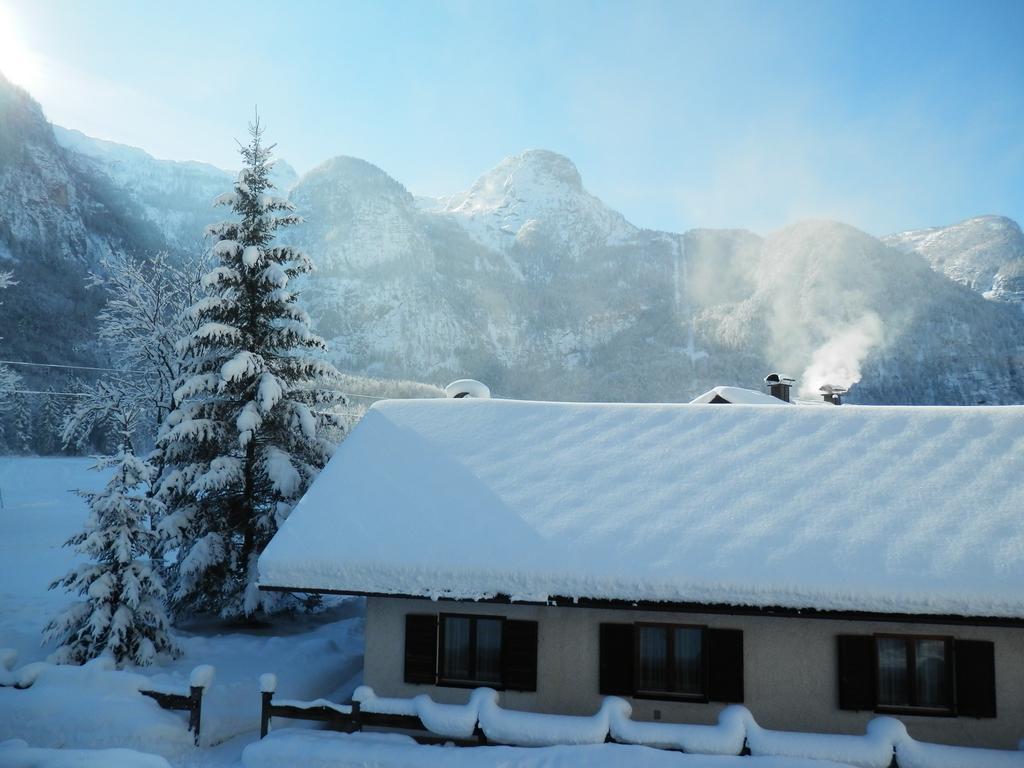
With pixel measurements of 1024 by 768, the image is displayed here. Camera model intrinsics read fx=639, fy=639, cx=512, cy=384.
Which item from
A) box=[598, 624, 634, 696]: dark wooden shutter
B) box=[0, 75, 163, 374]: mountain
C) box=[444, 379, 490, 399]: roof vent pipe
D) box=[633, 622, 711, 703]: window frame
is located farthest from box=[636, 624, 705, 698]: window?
box=[0, 75, 163, 374]: mountain

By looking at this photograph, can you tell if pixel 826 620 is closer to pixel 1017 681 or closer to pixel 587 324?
pixel 1017 681

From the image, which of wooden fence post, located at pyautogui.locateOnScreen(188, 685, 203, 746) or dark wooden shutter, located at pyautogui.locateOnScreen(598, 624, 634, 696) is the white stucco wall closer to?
dark wooden shutter, located at pyautogui.locateOnScreen(598, 624, 634, 696)

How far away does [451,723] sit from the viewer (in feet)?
29.8

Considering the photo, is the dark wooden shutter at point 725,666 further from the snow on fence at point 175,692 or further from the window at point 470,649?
the snow on fence at point 175,692

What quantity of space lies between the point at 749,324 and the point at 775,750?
511 ft

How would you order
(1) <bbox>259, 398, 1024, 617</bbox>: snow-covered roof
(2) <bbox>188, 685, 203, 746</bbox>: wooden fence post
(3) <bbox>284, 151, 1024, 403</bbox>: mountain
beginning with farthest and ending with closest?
1. (3) <bbox>284, 151, 1024, 403</bbox>: mountain
2. (2) <bbox>188, 685, 203, 746</bbox>: wooden fence post
3. (1) <bbox>259, 398, 1024, 617</bbox>: snow-covered roof

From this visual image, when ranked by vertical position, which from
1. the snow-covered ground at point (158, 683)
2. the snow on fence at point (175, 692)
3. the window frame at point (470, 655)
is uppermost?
the window frame at point (470, 655)

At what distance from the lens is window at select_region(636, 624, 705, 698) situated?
9.62 meters

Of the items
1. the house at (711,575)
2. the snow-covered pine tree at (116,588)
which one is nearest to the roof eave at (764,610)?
the house at (711,575)

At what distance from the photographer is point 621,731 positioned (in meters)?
8.66

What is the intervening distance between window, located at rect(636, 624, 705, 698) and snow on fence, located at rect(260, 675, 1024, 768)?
0.58 metres

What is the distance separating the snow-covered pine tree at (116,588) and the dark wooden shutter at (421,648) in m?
5.67

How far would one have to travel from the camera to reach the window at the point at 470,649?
10.1 m

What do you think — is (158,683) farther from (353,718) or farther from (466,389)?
(466,389)
